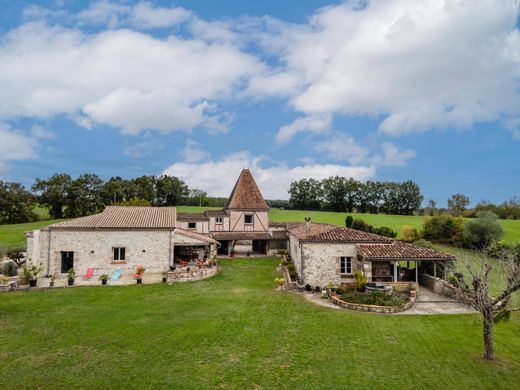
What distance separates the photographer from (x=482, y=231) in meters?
45.0

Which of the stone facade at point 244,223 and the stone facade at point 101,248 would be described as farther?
the stone facade at point 244,223

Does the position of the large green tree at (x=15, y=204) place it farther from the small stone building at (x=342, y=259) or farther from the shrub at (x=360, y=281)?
the shrub at (x=360, y=281)

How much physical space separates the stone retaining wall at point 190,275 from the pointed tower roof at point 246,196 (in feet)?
53.4

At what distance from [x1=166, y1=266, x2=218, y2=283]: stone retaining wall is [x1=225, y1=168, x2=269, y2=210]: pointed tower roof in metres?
16.3

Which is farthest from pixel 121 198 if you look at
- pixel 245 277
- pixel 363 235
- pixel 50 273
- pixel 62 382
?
pixel 62 382

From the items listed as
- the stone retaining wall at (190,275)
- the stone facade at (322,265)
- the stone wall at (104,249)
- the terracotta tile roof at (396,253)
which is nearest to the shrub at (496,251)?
the terracotta tile roof at (396,253)

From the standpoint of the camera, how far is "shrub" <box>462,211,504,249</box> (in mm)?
44062

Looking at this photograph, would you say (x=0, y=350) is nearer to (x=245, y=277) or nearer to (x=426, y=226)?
(x=245, y=277)

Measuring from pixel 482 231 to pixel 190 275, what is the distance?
40.8 m

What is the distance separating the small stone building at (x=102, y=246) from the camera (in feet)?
85.5

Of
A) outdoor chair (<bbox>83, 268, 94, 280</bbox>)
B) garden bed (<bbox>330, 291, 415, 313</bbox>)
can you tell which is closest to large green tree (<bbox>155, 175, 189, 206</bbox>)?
outdoor chair (<bbox>83, 268, 94, 280</bbox>)

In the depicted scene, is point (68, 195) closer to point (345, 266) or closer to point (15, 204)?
point (15, 204)

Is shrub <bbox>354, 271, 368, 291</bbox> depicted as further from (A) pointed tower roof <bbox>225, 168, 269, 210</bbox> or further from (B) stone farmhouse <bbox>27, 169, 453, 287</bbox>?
(A) pointed tower roof <bbox>225, 168, 269, 210</bbox>

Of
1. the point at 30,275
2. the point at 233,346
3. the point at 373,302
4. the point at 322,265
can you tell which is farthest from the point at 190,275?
the point at 373,302
